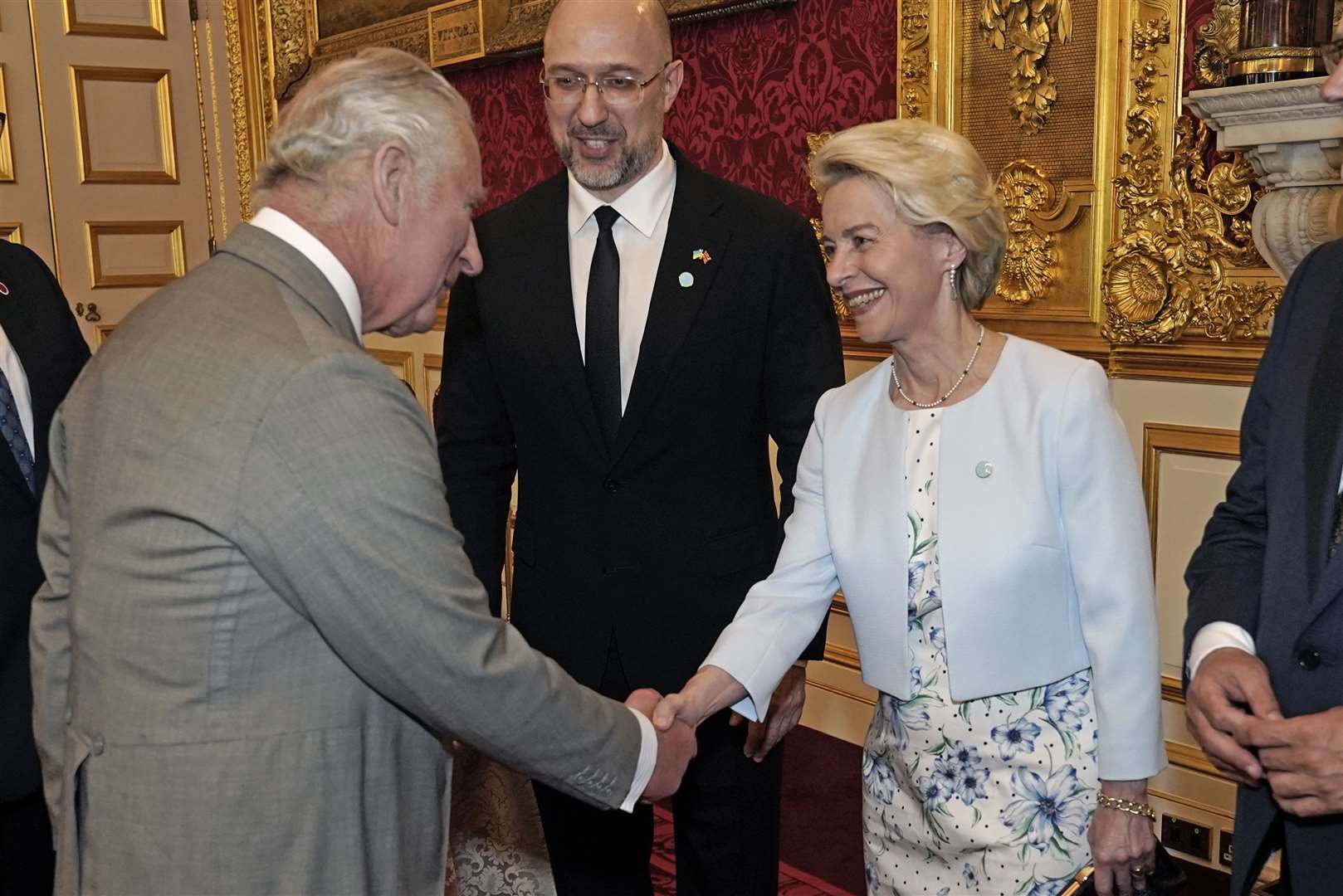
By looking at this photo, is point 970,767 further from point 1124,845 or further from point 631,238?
point 631,238

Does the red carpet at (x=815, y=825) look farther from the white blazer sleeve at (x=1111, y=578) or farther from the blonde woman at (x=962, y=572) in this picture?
the white blazer sleeve at (x=1111, y=578)

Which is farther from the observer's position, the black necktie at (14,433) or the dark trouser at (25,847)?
the dark trouser at (25,847)

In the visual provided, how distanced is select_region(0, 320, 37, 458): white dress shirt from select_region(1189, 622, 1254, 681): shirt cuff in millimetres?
2089

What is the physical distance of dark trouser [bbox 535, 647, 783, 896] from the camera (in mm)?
2432

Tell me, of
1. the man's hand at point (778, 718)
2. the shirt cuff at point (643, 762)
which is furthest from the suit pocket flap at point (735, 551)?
the shirt cuff at point (643, 762)

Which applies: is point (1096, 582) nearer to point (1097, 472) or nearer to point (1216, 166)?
point (1097, 472)

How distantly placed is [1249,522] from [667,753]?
921 millimetres

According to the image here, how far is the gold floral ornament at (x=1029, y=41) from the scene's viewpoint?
347 centimetres

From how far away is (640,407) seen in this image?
237cm

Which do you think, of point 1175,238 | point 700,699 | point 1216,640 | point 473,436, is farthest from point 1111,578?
point 1175,238

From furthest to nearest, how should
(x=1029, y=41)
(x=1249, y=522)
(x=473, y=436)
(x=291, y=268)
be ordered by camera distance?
1. (x=1029, y=41)
2. (x=473, y=436)
3. (x=1249, y=522)
4. (x=291, y=268)

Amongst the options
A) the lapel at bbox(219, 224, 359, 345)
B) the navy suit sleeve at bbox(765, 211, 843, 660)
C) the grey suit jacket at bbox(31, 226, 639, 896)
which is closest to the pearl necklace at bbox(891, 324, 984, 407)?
the navy suit sleeve at bbox(765, 211, 843, 660)

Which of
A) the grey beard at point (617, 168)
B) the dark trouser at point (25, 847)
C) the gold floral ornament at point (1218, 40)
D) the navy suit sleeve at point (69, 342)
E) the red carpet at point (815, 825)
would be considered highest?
the gold floral ornament at point (1218, 40)

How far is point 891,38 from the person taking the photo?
12.9ft
